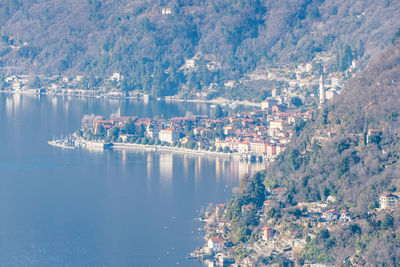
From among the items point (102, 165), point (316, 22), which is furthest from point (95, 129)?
point (316, 22)

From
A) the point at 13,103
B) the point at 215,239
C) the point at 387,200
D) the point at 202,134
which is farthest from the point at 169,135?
the point at 13,103

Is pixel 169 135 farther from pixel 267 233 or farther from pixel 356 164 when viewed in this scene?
pixel 267 233

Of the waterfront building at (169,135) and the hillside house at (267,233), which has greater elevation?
the waterfront building at (169,135)

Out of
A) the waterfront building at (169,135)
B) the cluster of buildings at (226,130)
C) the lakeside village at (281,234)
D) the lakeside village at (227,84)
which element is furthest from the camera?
the lakeside village at (227,84)

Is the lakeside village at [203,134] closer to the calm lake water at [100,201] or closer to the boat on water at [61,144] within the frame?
the boat on water at [61,144]

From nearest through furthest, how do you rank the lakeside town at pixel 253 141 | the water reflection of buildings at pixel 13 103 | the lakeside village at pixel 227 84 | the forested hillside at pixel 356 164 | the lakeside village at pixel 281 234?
the forested hillside at pixel 356 164, the lakeside village at pixel 281 234, the lakeside town at pixel 253 141, the water reflection of buildings at pixel 13 103, the lakeside village at pixel 227 84

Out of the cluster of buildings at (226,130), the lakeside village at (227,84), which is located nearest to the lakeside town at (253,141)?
the cluster of buildings at (226,130)

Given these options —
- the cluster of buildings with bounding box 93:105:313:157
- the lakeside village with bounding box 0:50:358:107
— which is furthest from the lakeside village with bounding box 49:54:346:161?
the lakeside village with bounding box 0:50:358:107

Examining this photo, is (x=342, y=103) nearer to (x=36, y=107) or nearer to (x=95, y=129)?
(x=95, y=129)

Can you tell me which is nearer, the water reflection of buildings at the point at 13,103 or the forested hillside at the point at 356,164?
the forested hillside at the point at 356,164
